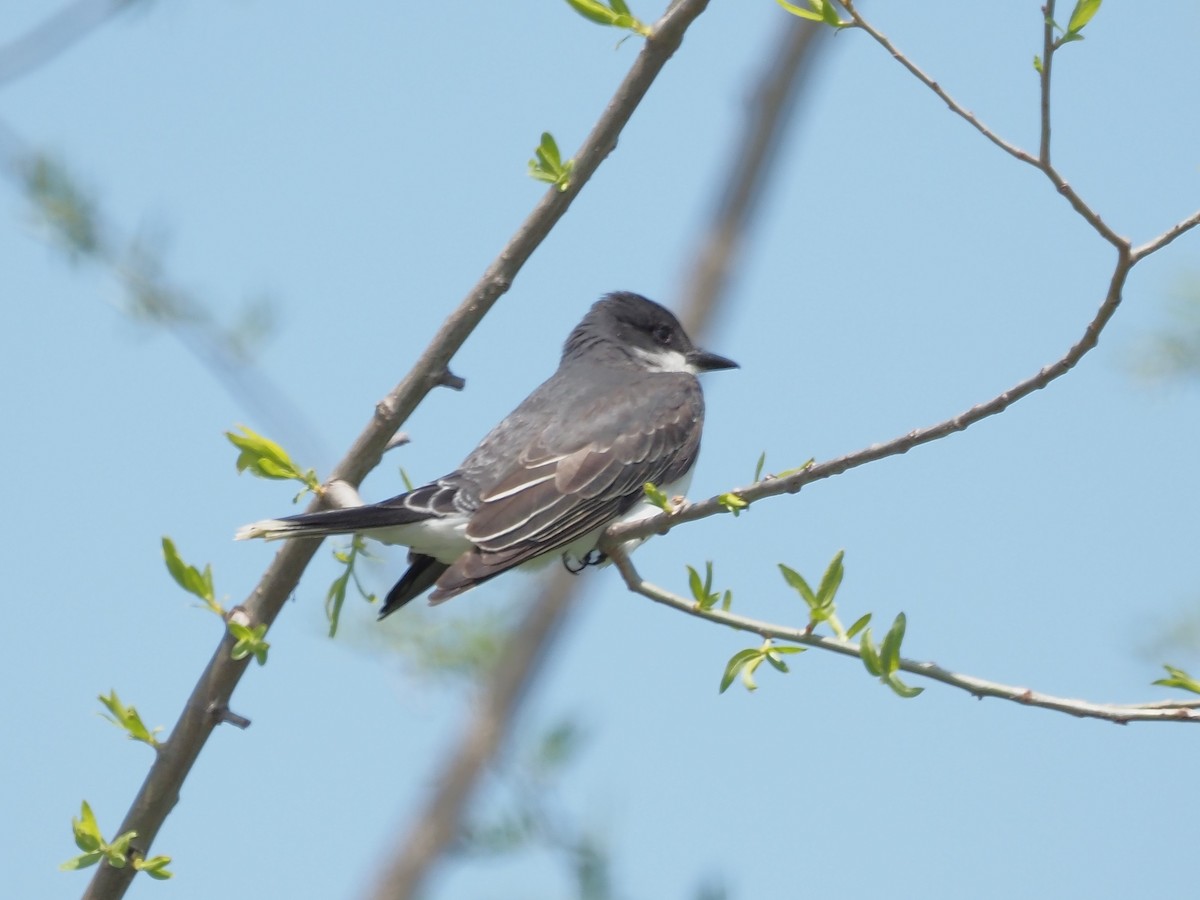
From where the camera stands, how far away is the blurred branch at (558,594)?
10.3 ft

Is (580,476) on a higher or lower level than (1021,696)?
higher

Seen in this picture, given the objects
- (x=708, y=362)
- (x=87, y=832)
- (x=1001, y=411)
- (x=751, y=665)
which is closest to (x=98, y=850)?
(x=87, y=832)

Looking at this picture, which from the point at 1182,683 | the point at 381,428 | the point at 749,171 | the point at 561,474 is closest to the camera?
the point at 1182,683

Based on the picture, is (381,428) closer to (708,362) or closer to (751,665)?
(751,665)

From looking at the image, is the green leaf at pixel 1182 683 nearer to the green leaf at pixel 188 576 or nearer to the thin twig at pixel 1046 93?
the thin twig at pixel 1046 93

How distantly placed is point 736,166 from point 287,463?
5.44 ft

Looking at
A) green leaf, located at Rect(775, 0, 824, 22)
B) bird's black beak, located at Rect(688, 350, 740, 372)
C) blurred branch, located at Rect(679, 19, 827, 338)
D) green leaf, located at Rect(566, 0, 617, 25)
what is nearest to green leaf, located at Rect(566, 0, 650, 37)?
green leaf, located at Rect(566, 0, 617, 25)

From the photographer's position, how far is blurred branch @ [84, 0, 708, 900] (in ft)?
11.3

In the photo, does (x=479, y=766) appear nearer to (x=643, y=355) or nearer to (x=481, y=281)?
(x=481, y=281)

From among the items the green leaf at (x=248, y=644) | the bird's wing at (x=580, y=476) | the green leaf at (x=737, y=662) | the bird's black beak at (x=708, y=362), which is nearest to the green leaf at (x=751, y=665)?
the green leaf at (x=737, y=662)

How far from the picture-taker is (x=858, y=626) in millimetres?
2988

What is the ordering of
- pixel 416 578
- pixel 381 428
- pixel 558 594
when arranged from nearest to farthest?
pixel 381 428 → pixel 558 594 → pixel 416 578

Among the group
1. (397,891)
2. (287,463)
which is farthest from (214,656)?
(397,891)

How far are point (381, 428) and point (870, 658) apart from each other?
1.46 m
